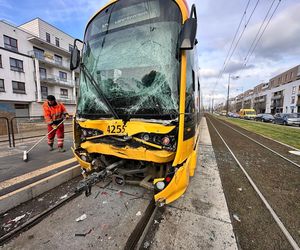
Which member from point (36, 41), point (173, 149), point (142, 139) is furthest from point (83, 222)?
point (36, 41)

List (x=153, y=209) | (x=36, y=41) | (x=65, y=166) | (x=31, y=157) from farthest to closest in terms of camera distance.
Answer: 1. (x=36, y=41)
2. (x=31, y=157)
3. (x=65, y=166)
4. (x=153, y=209)

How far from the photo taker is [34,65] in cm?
2223

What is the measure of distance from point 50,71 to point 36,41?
467cm

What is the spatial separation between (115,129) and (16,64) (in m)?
26.8

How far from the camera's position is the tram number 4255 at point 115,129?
2.29 metres

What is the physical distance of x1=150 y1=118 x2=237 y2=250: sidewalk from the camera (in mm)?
1912

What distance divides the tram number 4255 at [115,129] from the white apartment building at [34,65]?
20855 millimetres

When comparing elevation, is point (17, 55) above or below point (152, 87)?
above

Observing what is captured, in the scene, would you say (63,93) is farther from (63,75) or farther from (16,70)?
(16,70)

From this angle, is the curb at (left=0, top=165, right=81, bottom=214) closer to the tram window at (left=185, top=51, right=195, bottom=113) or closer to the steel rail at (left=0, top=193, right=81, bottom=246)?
the steel rail at (left=0, top=193, right=81, bottom=246)

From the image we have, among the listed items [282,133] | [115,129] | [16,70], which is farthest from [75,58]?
[16,70]

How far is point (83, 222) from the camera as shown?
7.43 ft

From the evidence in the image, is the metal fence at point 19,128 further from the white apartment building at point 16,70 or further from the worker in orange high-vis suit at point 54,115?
the white apartment building at point 16,70

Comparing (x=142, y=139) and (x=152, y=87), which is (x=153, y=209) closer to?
(x=142, y=139)
